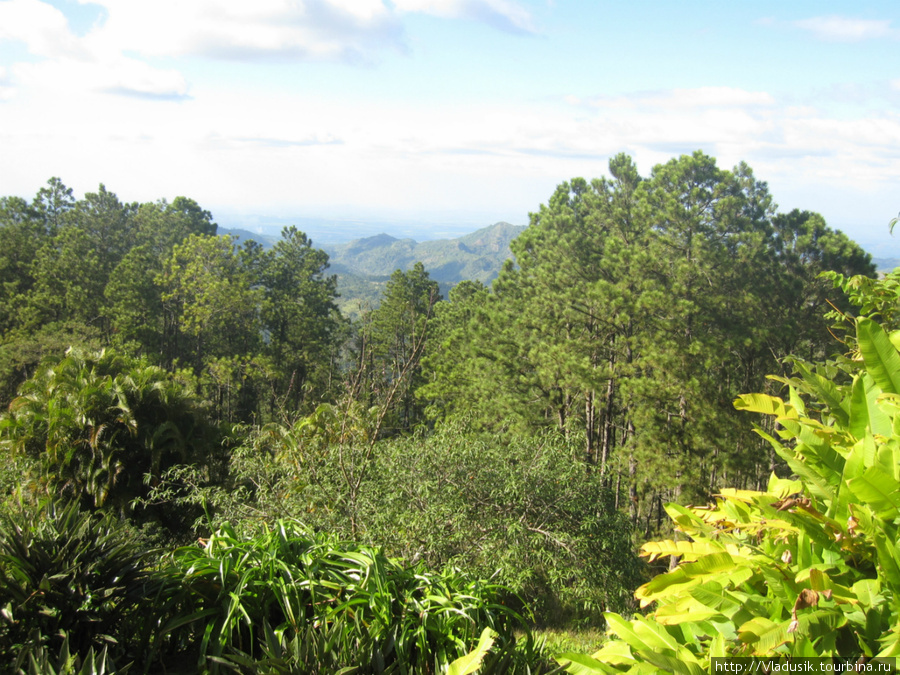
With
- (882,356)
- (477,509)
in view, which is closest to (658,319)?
(477,509)

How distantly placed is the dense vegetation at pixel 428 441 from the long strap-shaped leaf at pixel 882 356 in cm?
1

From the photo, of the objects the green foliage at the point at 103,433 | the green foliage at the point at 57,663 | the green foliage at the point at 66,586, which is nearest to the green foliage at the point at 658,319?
the green foliage at the point at 103,433

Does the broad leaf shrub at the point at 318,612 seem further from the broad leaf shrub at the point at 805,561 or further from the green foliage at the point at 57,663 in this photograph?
the broad leaf shrub at the point at 805,561

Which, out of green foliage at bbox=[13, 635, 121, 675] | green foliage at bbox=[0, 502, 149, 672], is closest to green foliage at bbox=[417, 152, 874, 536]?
green foliage at bbox=[0, 502, 149, 672]

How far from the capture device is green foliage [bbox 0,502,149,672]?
2.56 metres

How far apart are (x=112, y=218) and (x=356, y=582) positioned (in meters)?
43.0

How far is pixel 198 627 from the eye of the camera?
2.97 metres

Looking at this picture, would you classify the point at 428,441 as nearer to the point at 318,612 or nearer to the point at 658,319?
the point at 318,612

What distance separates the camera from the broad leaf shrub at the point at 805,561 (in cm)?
166

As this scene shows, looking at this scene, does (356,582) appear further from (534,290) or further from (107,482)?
(534,290)

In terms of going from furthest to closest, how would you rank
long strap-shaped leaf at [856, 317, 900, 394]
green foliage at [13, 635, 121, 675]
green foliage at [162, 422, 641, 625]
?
green foliage at [162, 422, 641, 625] < green foliage at [13, 635, 121, 675] < long strap-shaped leaf at [856, 317, 900, 394]

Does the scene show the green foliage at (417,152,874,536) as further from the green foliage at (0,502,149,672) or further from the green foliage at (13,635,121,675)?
the green foliage at (13,635,121,675)

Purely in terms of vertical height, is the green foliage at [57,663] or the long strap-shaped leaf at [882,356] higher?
the long strap-shaped leaf at [882,356]

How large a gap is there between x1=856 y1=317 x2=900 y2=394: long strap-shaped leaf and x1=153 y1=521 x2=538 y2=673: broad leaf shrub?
2004 millimetres
